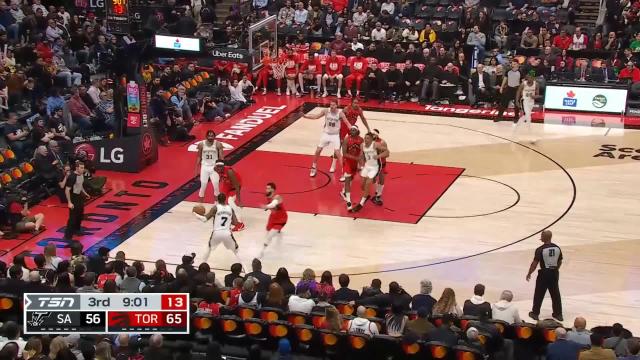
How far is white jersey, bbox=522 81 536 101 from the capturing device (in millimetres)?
24078

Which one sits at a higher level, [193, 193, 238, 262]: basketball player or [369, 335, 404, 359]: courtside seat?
[193, 193, 238, 262]: basketball player

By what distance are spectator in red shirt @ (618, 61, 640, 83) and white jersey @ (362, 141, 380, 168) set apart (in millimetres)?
10828

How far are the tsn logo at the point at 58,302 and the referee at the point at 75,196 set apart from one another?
22.0 feet

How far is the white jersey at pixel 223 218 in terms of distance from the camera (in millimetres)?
16547

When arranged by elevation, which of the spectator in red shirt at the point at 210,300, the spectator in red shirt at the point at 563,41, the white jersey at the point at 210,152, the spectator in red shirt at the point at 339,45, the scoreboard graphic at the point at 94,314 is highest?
the spectator in red shirt at the point at 563,41

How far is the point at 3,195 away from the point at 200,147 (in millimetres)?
3699

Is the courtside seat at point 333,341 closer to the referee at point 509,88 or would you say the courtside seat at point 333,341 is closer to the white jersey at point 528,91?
the white jersey at point 528,91

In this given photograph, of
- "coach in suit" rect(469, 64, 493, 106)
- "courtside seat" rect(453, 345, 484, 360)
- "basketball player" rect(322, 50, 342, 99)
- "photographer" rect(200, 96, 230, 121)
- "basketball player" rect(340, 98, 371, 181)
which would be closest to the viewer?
"courtside seat" rect(453, 345, 484, 360)

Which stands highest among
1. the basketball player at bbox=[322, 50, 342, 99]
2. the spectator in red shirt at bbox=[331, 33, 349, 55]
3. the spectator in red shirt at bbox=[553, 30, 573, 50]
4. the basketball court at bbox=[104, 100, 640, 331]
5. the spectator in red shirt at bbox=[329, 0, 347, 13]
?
the spectator in red shirt at bbox=[329, 0, 347, 13]

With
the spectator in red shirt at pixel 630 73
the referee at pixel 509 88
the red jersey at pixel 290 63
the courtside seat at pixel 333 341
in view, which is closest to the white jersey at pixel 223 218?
the courtside seat at pixel 333 341

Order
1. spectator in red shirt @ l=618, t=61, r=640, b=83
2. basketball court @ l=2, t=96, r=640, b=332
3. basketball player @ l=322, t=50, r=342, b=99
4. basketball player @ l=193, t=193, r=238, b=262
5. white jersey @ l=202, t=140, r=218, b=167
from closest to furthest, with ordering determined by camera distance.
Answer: basketball player @ l=193, t=193, r=238, b=262, basketball court @ l=2, t=96, r=640, b=332, white jersey @ l=202, t=140, r=218, b=167, spectator in red shirt @ l=618, t=61, r=640, b=83, basketball player @ l=322, t=50, r=342, b=99

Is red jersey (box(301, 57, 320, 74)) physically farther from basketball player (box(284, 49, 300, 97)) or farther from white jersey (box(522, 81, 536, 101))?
white jersey (box(522, 81, 536, 101))

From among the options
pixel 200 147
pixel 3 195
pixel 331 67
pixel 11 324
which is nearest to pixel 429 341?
pixel 11 324

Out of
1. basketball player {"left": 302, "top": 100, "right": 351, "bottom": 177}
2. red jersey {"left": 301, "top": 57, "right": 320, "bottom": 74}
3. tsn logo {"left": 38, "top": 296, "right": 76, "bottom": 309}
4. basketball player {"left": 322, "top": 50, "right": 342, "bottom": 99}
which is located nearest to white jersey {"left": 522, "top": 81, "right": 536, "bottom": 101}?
basketball player {"left": 302, "top": 100, "right": 351, "bottom": 177}
